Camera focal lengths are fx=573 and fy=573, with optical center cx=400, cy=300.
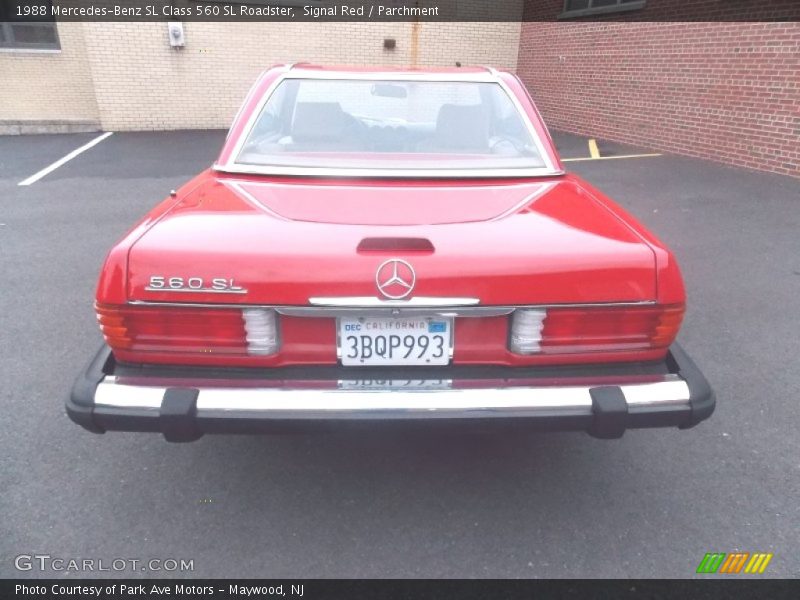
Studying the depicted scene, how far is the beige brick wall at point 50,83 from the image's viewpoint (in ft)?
38.5

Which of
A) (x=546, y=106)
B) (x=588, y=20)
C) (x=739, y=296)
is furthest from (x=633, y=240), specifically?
(x=546, y=106)

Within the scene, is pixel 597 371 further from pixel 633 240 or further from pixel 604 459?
pixel 604 459

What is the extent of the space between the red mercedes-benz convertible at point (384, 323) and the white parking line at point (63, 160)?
25.2 feet

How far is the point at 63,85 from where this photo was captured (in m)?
12.1

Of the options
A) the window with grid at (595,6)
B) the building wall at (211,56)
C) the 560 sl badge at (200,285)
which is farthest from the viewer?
the building wall at (211,56)

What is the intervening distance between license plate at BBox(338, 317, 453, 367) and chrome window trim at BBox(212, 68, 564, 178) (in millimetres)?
890

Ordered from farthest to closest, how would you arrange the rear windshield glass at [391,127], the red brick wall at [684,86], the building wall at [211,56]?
the building wall at [211,56] → the red brick wall at [684,86] → the rear windshield glass at [391,127]

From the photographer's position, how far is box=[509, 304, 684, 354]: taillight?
200 cm

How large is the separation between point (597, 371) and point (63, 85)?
13572 mm

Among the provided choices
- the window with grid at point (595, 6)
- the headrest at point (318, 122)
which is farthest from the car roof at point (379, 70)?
the window with grid at point (595, 6)

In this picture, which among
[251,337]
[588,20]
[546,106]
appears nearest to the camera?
[251,337]

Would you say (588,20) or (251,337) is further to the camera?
(588,20)

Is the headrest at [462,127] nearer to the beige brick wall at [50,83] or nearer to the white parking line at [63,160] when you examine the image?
the white parking line at [63,160]

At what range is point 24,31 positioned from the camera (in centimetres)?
Answer: 1177
